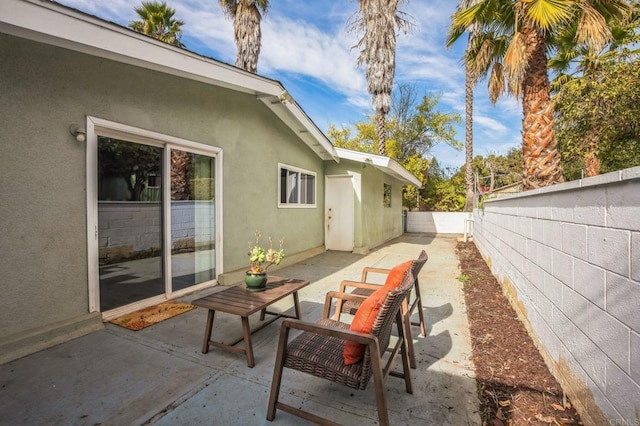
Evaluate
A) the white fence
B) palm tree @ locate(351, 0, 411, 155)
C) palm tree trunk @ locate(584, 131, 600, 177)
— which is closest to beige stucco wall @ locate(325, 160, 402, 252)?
palm tree @ locate(351, 0, 411, 155)

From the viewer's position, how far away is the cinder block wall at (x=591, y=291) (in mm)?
1592

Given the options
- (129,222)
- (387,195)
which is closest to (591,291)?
(129,222)

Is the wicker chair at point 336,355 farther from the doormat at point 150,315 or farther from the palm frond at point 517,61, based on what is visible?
the palm frond at point 517,61

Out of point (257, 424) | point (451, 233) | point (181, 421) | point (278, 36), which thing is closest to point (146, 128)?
point (181, 421)

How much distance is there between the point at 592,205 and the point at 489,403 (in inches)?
65.0

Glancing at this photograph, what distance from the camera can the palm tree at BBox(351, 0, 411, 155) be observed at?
12555 millimetres

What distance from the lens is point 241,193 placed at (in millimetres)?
6309

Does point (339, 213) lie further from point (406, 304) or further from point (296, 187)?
point (406, 304)

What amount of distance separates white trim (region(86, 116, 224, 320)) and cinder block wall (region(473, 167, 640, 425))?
4.81 meters

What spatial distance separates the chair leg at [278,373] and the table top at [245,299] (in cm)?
83

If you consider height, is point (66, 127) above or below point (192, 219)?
above

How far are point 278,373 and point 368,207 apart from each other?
8785 millimetres

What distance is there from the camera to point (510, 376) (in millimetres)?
2748

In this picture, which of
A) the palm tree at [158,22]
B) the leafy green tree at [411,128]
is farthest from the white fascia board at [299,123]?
the leafy green tree at [411,128]
